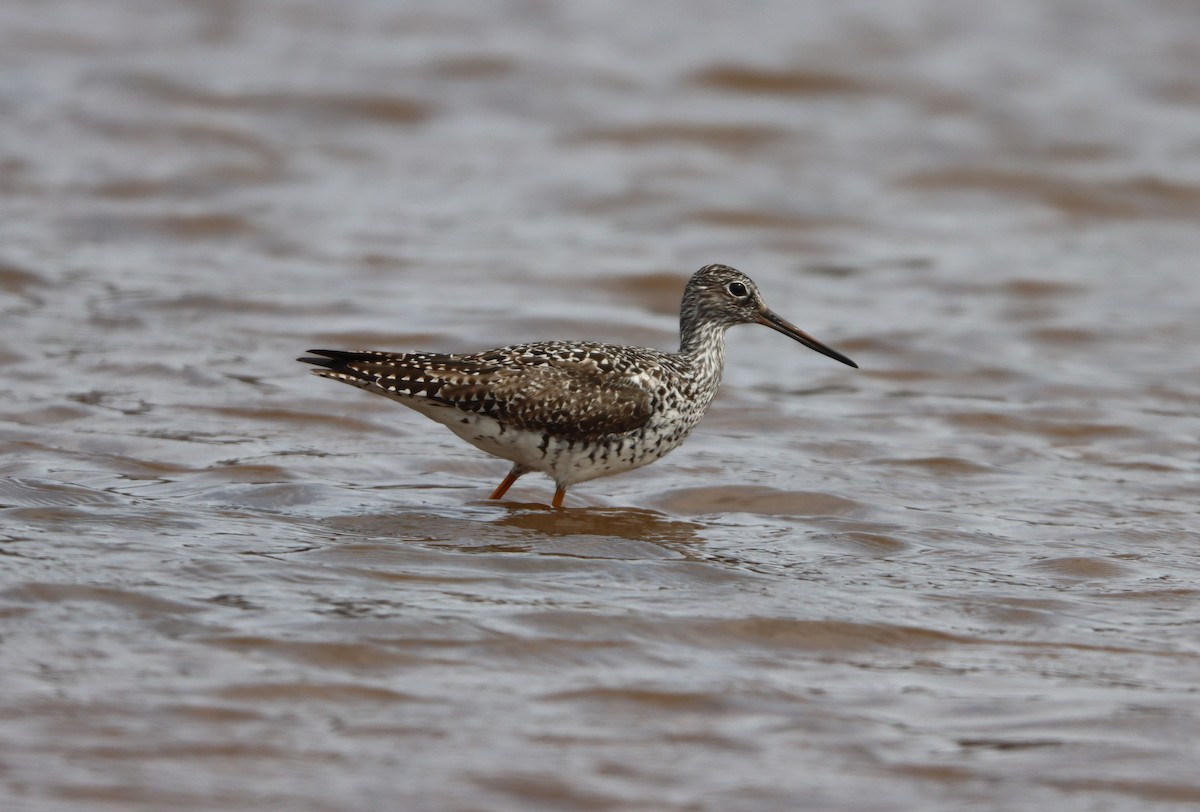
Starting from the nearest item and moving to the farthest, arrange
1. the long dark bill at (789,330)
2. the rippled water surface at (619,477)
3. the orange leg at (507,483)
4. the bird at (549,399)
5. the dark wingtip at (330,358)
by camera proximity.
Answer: the rippled water surface at (619,477) < the dark wingtip at (330,358) < the bird at (549,399) < the orange leg at (507,483) < the long dark bill at (789,330)

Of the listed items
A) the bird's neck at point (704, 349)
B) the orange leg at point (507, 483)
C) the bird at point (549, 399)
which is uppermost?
the bird's neck at point (704, 349)

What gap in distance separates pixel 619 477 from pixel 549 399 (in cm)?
168

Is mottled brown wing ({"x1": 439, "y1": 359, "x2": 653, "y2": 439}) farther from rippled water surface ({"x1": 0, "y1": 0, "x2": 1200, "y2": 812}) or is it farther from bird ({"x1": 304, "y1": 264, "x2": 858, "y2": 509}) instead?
rippled water surface ({"x1": 0, "y1": 0, "x2": 1200, "y2": 812})

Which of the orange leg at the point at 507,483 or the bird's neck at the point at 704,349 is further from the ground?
the bird's neck at the point at 704,349

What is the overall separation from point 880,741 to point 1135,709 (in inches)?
43.0

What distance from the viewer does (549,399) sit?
8930mm

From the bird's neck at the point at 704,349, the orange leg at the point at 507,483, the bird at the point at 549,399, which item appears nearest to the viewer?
the bird at the point at 549,399

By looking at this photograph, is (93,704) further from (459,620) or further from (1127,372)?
(1127,372)

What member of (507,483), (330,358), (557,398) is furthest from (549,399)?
(330,358)

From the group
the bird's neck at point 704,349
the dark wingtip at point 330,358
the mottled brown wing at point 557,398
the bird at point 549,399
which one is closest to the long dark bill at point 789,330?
the bird's neck at point 704,349

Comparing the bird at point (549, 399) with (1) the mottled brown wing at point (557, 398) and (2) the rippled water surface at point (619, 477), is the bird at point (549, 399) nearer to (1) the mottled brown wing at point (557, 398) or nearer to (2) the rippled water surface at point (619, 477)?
(1) the mottled brown wing at point (557, 398)

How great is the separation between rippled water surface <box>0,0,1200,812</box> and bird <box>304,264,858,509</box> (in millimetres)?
395

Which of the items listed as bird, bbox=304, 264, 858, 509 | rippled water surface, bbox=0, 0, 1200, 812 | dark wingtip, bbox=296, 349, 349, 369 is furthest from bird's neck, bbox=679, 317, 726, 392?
dark wingtip, bbox=296, 349, 349, 369

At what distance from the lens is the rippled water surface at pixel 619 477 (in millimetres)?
6219
